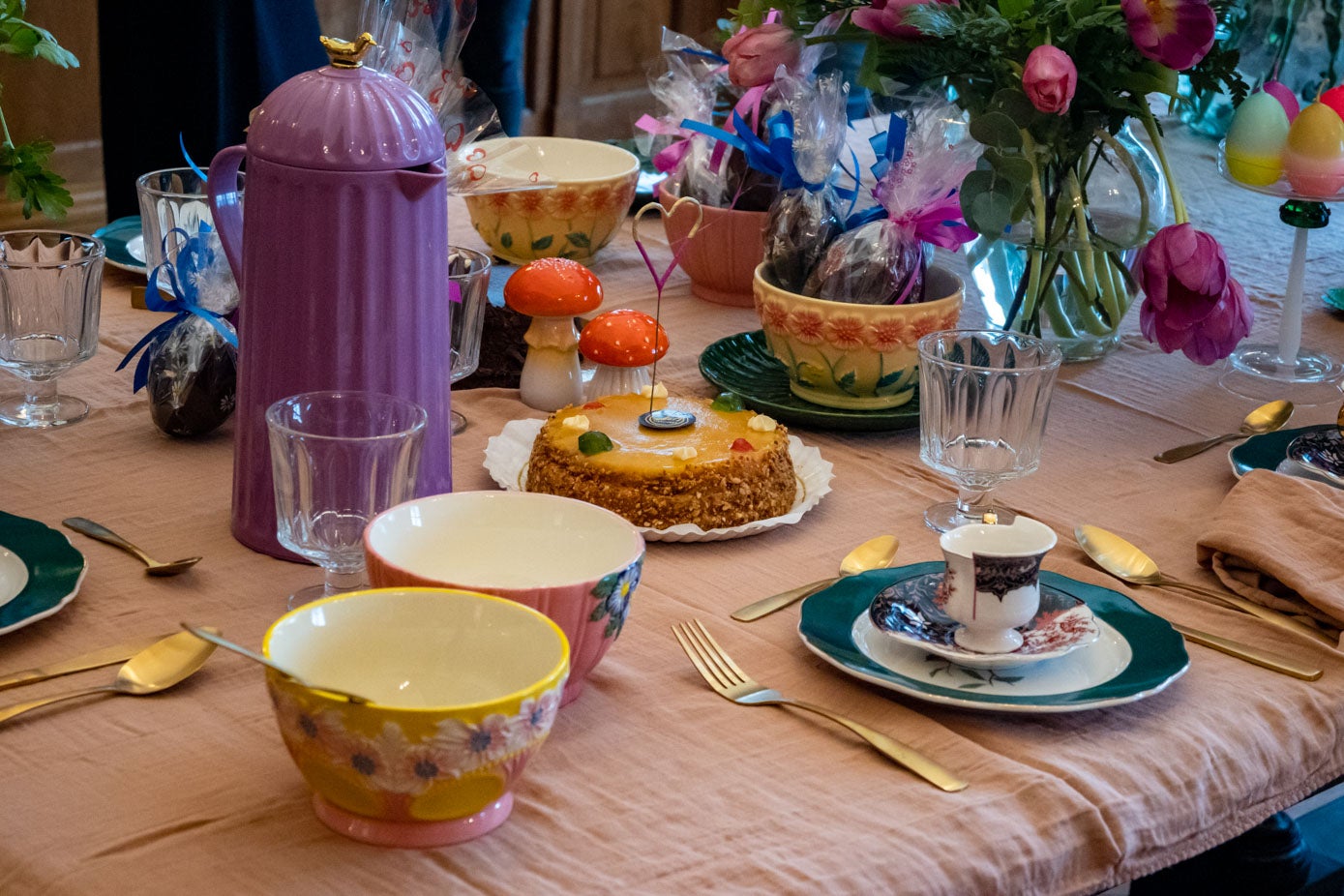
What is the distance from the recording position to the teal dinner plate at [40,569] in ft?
2.67

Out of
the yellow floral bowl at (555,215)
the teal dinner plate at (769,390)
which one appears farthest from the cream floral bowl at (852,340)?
the yellow floral bowl at (555,215)

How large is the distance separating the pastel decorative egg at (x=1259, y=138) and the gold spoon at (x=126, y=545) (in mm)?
969

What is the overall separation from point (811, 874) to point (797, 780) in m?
0.07

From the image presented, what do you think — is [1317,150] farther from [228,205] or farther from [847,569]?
[228,205]

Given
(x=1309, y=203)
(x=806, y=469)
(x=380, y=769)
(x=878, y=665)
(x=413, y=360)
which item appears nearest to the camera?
(x=380, y=769)

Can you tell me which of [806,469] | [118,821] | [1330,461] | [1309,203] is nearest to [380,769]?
[118,821]

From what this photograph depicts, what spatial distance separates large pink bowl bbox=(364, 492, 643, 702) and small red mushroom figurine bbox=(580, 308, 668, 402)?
35 centimetres

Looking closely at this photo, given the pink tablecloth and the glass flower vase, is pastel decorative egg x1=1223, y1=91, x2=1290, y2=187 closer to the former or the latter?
the glass flower vase

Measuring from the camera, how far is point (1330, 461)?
43.1 inches

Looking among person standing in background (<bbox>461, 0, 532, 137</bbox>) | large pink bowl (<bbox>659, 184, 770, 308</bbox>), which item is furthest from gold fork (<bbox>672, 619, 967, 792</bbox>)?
person standing in background (<bbox>461, 0, 532, 137</bbox>)

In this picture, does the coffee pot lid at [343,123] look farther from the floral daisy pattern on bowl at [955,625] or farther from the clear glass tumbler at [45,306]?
the floral daisy pattern on bowl at [955,625]

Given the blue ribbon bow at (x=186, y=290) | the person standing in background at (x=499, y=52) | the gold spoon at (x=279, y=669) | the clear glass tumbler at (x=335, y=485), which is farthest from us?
the person standing in background at (x=499, y=52)

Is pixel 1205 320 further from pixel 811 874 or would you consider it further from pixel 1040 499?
pixel 811 874

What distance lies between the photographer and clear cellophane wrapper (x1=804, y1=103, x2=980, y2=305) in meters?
1.17
